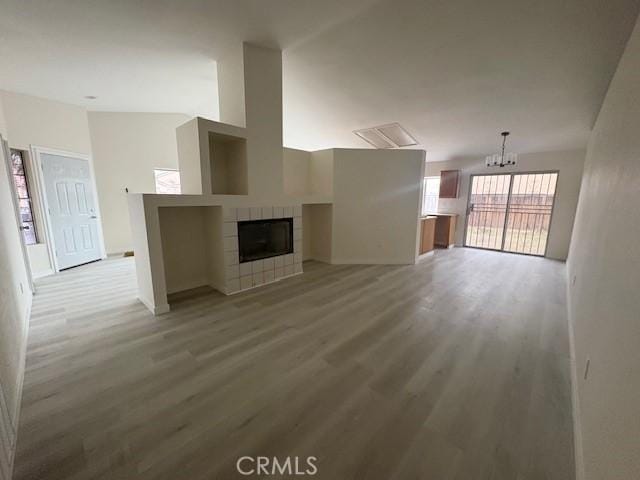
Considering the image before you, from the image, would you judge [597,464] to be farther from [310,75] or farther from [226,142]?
[310,75]

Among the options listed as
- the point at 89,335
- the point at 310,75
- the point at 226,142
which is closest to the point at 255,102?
the point at 226,142

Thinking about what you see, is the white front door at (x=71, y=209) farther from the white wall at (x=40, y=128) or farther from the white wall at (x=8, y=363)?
the white wall at (x=8, y=363)

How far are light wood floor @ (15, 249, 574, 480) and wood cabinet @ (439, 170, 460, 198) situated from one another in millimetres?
4223

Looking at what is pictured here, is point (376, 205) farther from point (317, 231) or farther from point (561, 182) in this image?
point (561, 182)

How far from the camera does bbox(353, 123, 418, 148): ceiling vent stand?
5572 mm

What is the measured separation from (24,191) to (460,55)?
708 centimetres

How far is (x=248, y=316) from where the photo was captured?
2824 millimetres

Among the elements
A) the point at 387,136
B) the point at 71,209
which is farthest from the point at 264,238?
the point at 71,209

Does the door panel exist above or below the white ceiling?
below

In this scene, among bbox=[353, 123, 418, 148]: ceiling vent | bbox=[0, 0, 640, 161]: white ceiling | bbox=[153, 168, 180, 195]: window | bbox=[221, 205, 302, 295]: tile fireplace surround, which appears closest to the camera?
bbox=[0, 0, 640, 161]: white ceiling

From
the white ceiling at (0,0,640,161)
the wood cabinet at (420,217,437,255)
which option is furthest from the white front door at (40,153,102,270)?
the wood cabinet at (420,217,437,255)

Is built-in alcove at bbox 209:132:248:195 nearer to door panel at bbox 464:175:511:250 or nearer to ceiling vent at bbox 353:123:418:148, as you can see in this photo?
ceiling vent at bbox 353:123:418:148

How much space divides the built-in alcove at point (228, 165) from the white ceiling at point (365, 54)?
1.17 meters

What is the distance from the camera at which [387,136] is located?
19.6 ft
